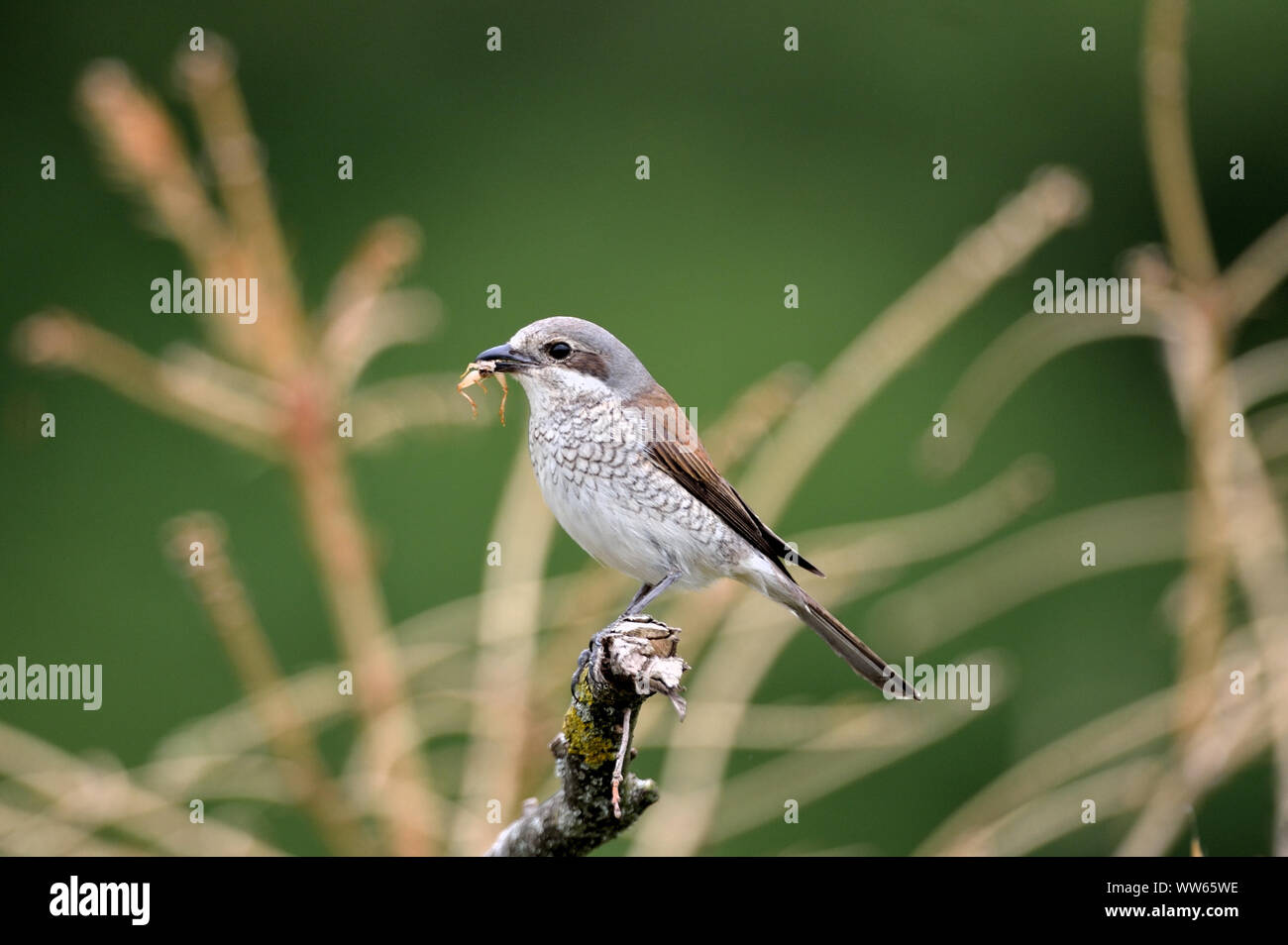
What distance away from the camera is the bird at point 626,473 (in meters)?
3.69

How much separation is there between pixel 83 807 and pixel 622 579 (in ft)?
4.31

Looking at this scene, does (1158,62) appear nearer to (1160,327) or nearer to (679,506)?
(1160,327)

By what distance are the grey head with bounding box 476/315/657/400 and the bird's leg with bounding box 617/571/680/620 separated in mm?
460

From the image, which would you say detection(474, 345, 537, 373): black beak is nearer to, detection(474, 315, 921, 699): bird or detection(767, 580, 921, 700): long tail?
detection(474, 315, 921, 699): bird

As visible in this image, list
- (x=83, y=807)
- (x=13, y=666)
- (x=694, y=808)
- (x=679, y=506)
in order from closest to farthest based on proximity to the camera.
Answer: (x=83, y=807), (x=694, y=808), (x=679, y=506), (x=13, y=666)

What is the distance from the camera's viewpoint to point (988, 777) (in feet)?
20.7

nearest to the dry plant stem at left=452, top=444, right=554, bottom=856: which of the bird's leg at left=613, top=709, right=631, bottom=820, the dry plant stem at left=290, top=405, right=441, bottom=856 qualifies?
the dry plant stem at left=290, top=405, right=441, bottom=856

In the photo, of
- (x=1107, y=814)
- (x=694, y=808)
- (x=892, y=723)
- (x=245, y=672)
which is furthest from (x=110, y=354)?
(x=1107, y=814)

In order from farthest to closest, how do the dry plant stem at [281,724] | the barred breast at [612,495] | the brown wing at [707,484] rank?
1. the brown wing at [707,484]
2. the barred breast at [612,495]
3. the dry plant stem at [281,724]

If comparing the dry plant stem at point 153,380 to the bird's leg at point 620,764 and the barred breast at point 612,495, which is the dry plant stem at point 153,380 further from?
the bird's leg at point 620,764

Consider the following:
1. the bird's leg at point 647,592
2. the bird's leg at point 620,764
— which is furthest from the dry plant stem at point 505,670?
the bird's leg at point 620,764

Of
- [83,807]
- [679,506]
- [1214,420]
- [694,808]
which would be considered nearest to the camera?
[83,807]

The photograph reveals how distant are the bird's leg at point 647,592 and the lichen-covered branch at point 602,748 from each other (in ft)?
2.64

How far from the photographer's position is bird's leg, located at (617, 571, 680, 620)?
374cm
